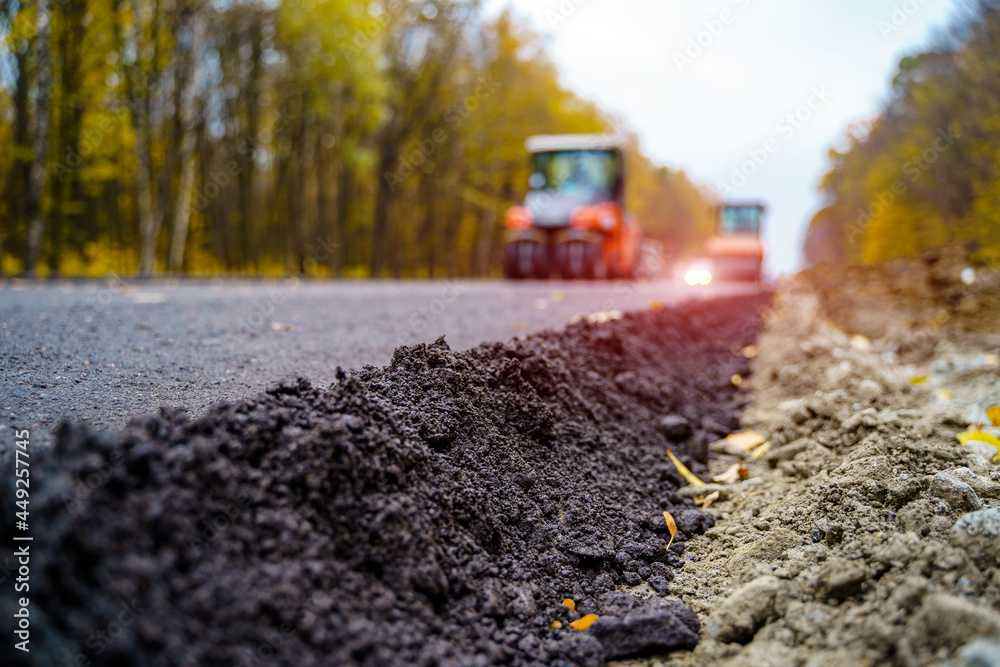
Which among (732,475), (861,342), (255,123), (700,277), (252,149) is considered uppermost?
(255,123)

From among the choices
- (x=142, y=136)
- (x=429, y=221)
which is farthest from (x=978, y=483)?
(x=429, y=221)

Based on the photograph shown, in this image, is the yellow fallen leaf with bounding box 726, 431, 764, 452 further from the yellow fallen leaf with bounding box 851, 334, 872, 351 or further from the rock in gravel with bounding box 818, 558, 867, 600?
the yellow fallen leaf with bounding box 851, 334, 872, 351

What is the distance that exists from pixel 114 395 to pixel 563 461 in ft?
5.95

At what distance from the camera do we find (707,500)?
2.91 m

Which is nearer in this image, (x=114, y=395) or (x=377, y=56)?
(x=114, y=395)

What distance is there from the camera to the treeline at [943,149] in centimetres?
1706

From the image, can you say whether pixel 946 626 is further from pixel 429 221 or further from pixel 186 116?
pixel 429 221

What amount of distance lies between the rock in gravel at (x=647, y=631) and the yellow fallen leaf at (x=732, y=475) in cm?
142

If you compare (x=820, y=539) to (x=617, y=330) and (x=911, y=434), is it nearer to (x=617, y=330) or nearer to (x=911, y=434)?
(x=911, y=434)

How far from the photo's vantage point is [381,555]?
64.9 inches

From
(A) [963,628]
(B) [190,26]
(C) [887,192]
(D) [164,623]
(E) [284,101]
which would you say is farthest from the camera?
(C) [887,192]

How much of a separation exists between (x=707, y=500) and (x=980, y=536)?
1.25m

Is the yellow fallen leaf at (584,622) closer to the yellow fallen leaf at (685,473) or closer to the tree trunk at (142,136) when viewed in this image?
the yellow fallen leaf at (685,473)

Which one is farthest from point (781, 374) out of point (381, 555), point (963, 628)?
point (381, 555)
